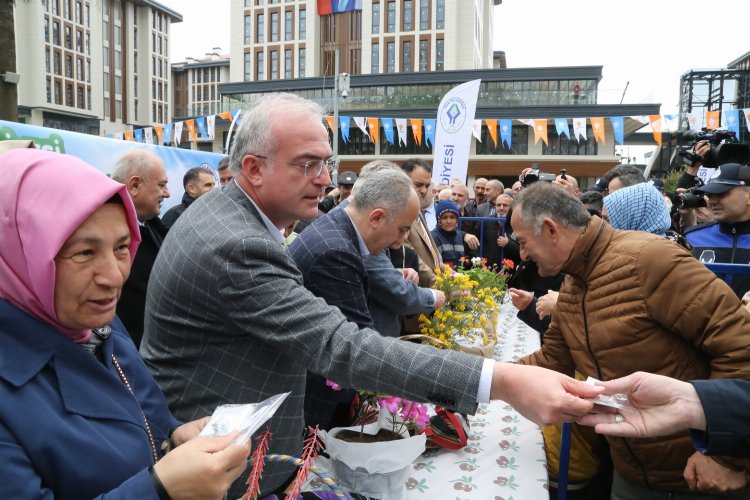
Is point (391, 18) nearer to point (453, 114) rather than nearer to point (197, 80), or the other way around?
point (197, 80)

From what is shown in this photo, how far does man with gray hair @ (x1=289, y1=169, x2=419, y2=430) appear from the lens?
2289mm

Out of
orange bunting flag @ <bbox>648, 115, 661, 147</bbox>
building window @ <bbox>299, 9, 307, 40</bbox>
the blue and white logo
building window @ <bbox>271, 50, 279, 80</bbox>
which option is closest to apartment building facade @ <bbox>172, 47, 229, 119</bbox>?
building window @ <bbox>271, 50, 279, 80</bbox>

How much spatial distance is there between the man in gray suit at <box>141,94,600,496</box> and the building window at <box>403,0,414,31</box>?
53.1 metres

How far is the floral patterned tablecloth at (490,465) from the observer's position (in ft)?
7.00

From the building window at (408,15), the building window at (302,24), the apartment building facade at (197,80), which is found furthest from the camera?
the apartment building facade at (197,80)

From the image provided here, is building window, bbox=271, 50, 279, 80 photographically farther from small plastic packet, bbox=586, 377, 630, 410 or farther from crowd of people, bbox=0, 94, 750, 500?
small plastic packet, bbox=586, 377, 630, 410

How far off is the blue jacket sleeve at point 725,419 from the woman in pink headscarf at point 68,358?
4.53 feet

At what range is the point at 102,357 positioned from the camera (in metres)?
1.34

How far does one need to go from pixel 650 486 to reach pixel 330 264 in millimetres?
1590

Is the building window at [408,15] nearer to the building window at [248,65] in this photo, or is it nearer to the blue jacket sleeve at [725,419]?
the building window at [248,65]

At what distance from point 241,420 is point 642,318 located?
64.9 inches

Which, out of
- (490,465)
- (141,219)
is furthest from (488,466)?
(141,219)

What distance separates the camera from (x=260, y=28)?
56.2 metres

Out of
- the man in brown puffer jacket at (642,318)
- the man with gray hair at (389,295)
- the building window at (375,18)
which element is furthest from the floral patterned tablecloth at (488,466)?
the building window at (375,18)
